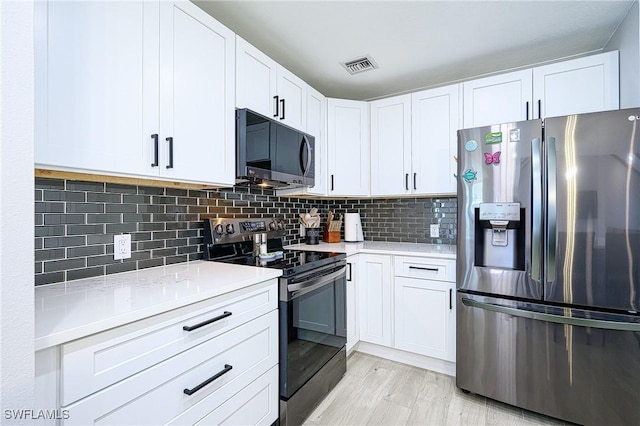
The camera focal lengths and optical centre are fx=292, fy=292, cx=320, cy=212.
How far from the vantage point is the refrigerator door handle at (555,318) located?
1.53 metres

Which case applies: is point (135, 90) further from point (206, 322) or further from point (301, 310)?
point (301, 310)

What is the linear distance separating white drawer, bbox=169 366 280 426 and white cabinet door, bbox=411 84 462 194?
191 cm

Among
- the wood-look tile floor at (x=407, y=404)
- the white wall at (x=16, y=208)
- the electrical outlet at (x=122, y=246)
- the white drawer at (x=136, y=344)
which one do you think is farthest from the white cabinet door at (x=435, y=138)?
the white wall at (x=16, y=208)

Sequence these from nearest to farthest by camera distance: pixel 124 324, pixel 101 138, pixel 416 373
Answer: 1. pixel 124 324
2. pixel 101 138
3. pixel 416 373

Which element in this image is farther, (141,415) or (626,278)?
(626,278)

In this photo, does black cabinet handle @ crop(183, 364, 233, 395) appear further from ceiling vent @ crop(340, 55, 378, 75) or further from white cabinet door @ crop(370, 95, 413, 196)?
ceiling vent @ crop(340, 55, 378, 75)

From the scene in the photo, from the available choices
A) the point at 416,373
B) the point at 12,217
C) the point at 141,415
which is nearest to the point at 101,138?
the point at 12,217

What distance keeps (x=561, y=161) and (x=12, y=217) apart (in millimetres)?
2331

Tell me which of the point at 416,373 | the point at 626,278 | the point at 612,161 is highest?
the point at 612,161

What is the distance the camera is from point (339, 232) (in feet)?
10.2

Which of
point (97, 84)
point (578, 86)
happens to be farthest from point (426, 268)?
point (97, 84)

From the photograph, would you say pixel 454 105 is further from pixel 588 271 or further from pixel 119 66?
pixel 119 66

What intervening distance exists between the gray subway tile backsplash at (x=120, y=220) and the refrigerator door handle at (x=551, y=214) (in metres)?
1.90

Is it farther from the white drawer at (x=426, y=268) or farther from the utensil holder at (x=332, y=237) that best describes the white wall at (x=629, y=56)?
the utensil holder at (x=332, y=237)
